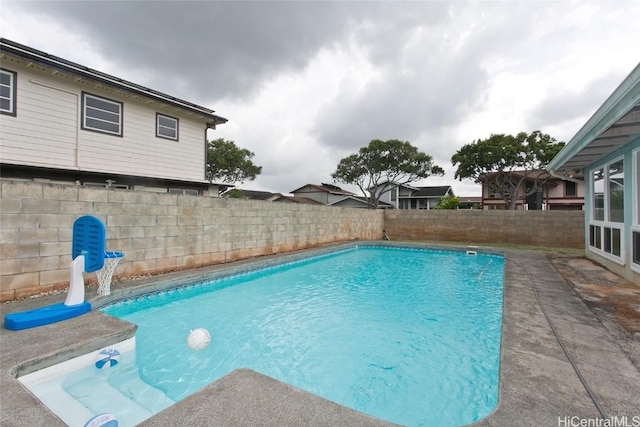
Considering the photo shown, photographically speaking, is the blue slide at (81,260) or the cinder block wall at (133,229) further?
the cinder block wall at (133,229)

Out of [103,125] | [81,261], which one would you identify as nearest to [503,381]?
[81,261]

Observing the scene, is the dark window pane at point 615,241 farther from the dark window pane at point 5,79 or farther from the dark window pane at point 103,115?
the dark window pane at point 5,79

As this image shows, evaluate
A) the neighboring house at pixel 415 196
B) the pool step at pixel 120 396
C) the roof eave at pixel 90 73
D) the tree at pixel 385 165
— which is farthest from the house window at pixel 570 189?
the pool step at pixel 120 396

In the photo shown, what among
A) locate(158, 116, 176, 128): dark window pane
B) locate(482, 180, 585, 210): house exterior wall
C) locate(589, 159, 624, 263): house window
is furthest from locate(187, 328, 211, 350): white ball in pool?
locate(482, 180, 585, 210): house exterior wall

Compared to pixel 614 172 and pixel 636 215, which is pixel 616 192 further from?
pixel 636 215

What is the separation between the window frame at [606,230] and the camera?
5504 mm

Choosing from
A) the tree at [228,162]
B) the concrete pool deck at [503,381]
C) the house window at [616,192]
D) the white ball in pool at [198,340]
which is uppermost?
the tree at [228,162]

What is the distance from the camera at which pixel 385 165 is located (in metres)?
23.8

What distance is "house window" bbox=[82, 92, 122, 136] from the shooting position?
7570mm

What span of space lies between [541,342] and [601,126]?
11.2 feet

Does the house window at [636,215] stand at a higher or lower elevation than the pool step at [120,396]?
higher

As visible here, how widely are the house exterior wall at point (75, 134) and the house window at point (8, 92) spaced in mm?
81

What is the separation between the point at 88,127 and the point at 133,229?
4.21m

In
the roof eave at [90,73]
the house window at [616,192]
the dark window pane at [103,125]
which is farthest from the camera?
the dark window pane at [103,125]
